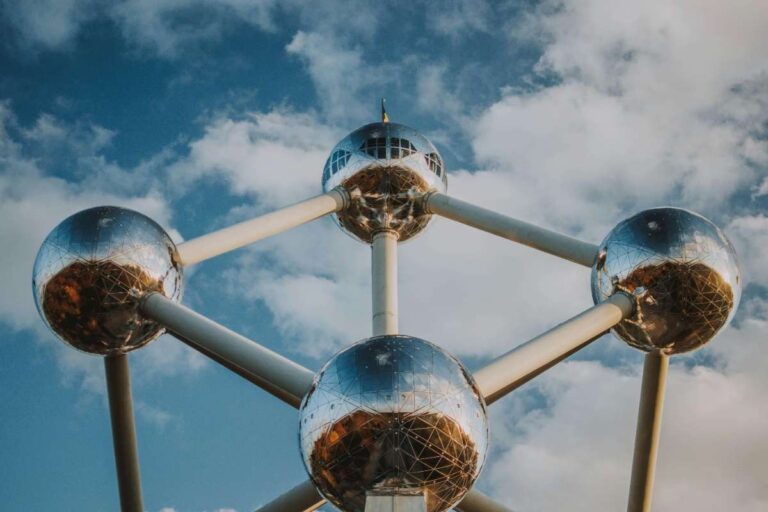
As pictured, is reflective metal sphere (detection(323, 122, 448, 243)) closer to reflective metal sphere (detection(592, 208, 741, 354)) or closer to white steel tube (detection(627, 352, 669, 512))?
reflective metal sphere (detection(592, 208, 741, 354))

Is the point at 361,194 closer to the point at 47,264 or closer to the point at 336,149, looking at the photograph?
the point at 336,149

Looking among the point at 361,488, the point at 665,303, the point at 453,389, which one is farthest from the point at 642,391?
the point at 361,488

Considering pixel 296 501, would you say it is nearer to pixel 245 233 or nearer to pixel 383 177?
pixel 245 233

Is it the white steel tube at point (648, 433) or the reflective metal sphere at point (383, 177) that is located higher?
the reflective metal sphere at point (383, 177)

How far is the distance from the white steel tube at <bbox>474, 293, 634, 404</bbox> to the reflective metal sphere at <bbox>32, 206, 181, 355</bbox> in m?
3.46

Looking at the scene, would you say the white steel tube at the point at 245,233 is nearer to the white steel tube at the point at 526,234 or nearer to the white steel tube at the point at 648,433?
the white steel tube at the point at 526,234

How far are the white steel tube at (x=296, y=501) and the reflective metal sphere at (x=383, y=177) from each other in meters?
4.37

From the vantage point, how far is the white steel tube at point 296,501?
8594mm

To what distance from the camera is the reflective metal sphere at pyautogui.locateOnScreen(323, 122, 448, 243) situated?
11977mm

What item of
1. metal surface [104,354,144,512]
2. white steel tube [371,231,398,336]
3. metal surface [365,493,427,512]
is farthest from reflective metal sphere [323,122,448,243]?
metal surface [365,493,427,512]

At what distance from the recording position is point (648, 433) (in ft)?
29.4

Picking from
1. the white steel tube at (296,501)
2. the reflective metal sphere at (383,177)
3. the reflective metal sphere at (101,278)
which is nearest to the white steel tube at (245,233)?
the reflective metal sphere at (101,278)

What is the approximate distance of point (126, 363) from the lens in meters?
9.27

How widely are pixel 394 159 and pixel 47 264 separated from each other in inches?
185
